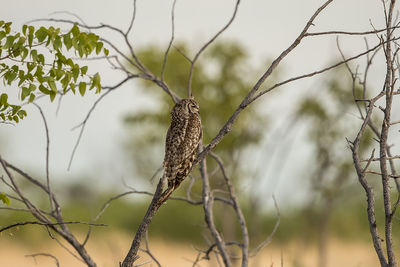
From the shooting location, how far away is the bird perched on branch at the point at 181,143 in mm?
6000

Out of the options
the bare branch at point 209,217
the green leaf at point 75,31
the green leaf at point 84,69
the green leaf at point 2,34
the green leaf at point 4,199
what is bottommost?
the green leaf at point 4,199

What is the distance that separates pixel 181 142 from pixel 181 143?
19 millimetres

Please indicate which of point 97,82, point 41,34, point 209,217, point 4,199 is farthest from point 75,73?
point 209,217

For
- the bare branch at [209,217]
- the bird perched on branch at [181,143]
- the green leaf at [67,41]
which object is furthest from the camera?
the bare branch at [209,217]

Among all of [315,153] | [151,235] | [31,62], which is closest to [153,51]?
[315,153]

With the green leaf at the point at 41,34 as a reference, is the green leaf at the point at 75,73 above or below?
below

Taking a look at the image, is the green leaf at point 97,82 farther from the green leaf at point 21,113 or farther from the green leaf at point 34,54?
the green leaf at point 21,113

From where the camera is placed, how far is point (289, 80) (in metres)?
5.45

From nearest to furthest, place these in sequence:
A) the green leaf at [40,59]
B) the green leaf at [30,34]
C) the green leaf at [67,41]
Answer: the green leaf at [67,41] < the green leaf at [30,34] < the green leaf at [40,59]

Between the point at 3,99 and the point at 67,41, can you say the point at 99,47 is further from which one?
the point at 3,99

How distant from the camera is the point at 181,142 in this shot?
6426mm

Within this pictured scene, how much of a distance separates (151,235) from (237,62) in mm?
15080

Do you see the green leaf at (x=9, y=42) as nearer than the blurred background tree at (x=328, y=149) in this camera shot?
Yes

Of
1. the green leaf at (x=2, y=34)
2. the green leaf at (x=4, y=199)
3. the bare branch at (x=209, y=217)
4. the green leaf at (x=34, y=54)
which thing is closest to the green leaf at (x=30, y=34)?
the green leaf at (x=34, y=54)
